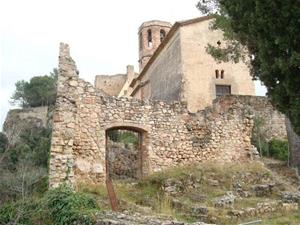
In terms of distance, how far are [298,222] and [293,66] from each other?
3.48 m

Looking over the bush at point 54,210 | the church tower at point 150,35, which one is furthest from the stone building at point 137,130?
the church tower at point 150,35

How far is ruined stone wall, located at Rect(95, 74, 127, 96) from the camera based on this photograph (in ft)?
136

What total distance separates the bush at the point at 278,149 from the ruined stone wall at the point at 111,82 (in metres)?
23.9

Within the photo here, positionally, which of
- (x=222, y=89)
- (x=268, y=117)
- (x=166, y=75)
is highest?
(x=166, y=75)

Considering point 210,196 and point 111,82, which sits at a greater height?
point 111,82

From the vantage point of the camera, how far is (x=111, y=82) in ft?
138

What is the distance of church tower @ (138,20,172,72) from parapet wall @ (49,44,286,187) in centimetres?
2398

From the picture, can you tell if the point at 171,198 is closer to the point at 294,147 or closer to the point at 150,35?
the point at 294,147

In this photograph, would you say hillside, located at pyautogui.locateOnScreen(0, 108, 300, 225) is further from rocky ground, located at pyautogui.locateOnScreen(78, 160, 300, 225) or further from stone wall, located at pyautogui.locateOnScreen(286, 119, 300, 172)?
stone wall, located at pyautogui.locateOnScreen(286, 119, 300, 172)

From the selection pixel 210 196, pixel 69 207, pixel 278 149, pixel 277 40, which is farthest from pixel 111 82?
pixel 277 40

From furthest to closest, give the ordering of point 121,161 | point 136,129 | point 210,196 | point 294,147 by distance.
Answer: point 121,161 → point 294,147 → point 136,129 → point 210,196

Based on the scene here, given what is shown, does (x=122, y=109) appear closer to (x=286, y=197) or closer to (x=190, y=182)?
(x=190, y=182)

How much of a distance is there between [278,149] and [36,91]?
27673 mm

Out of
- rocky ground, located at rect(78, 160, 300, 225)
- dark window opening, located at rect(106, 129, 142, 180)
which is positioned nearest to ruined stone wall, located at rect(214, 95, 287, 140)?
rocky ground, located at rect(78, 160, 300, 225)
